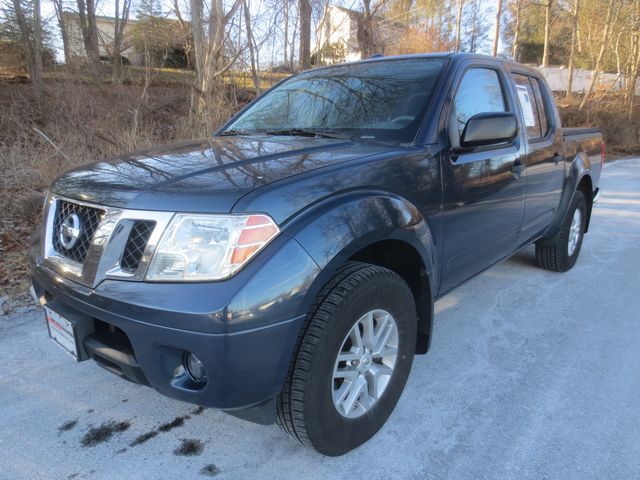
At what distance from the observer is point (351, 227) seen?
6.28ft

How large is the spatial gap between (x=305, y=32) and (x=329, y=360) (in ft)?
40.3

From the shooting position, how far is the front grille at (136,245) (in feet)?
5.70

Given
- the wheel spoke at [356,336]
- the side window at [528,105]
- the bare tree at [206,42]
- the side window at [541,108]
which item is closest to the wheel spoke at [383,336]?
the wheel spoke at [356,336]

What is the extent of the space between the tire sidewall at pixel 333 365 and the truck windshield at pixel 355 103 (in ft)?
2.84

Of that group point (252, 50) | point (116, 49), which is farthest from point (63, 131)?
point (116, 49)

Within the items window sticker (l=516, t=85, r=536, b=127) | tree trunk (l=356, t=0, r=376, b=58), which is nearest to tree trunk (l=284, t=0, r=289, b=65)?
tree trunk (l=356, t=0, r=376, b=58)

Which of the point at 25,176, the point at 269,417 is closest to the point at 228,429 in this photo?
the point at 269,417

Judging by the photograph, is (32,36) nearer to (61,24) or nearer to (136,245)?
(61,24)

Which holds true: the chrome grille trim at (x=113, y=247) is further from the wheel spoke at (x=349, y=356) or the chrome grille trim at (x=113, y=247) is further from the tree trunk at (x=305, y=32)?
the tree trunk at (x=305, y=32)

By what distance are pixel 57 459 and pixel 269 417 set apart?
104 cm

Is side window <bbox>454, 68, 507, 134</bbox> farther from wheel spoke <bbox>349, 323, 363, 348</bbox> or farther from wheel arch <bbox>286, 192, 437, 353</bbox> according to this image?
wheel spoke <bbox>349, 323, 363, 348</bbox>

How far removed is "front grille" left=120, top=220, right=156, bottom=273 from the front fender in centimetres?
52

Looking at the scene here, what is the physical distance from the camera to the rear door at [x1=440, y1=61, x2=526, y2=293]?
8.61 ft

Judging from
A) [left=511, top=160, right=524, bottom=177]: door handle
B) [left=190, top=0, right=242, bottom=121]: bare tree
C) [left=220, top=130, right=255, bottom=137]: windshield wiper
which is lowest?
[left=511, top=160, right=524, bottom=177]: door handle
